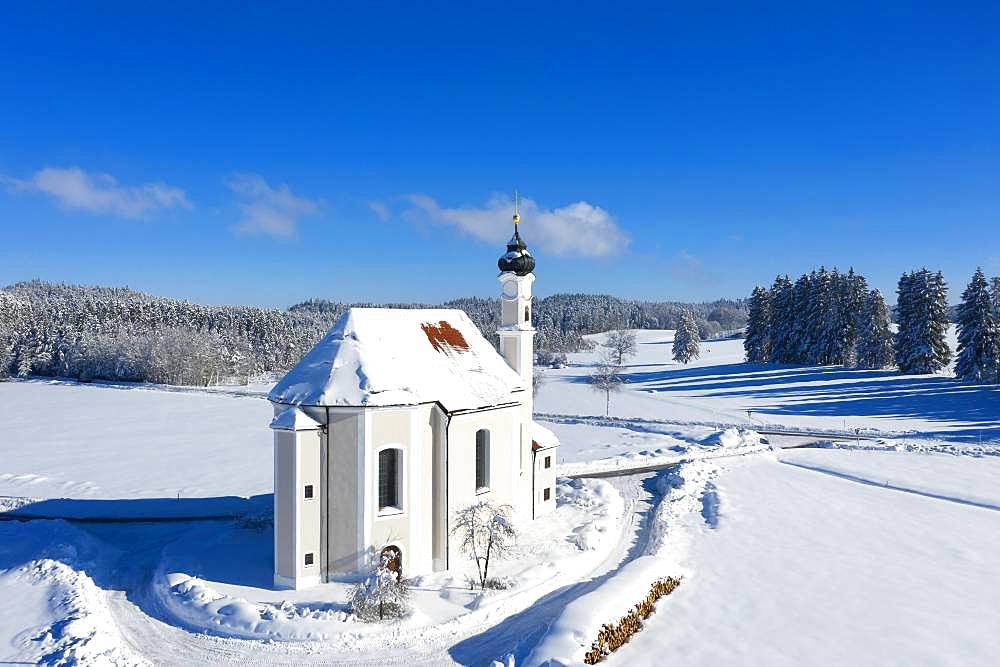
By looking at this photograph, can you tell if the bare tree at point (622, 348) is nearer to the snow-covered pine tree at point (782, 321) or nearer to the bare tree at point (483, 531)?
the snow-covered pine tree at point (782, 321)

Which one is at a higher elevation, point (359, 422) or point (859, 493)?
point (359, 422)

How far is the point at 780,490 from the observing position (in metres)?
28.0

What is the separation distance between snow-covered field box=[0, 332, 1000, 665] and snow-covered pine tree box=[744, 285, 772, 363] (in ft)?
112

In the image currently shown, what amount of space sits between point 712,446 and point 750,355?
43999mm

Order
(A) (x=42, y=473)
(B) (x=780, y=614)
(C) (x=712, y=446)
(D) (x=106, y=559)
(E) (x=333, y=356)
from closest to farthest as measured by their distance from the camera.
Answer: (B) (x=780, y=614), (E) (x=333, y=356), (D) (x=106, y=559), (A) (x=42, y=473), (C) (x=712, y=446)

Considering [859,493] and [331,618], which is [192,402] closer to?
[331,618]

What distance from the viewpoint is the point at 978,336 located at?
5184cm

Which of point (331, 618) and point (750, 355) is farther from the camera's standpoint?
point (750, 355)

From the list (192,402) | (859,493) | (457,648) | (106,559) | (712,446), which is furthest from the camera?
(192,402)

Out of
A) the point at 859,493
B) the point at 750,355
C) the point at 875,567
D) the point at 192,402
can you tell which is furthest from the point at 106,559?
the point at 750,355

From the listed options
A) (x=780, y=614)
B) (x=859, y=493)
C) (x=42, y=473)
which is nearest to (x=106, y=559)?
(x=42, y=473)

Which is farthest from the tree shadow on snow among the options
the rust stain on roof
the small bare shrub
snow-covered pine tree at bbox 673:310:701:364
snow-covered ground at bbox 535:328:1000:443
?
the small bare shrub

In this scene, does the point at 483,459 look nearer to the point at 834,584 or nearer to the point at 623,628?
the point at 623,628

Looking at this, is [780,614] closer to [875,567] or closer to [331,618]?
[875,567]
